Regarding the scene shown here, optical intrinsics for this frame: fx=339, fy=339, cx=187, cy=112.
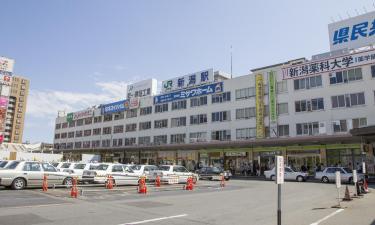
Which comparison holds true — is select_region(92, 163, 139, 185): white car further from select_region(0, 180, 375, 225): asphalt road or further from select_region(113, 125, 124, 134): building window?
select_region(113, 125, 124, 134): building window

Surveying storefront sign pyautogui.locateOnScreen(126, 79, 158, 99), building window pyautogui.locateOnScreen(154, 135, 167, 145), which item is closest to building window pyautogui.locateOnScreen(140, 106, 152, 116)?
storefront sign pyautogui.locateOnScreen(126, 79, 158, 99)

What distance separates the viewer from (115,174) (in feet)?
79.6

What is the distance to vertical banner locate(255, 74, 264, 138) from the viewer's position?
140 feet

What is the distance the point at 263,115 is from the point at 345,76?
10598mm

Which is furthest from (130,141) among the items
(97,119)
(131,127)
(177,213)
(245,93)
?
(177,213)

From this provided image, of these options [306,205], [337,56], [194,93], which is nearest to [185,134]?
[194,93]

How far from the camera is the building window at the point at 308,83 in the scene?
39.5m

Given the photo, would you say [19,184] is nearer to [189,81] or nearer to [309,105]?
[309,105]

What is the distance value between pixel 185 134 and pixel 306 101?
19911 millimetres

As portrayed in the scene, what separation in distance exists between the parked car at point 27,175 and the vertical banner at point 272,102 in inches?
1112

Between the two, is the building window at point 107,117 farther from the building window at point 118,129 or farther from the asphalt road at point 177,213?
the asphalt road at point 177,213

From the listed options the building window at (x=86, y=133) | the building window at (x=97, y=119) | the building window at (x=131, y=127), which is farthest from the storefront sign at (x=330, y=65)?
the building window at (x=86, y=133)

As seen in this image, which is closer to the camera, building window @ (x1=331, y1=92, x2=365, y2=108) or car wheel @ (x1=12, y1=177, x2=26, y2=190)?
car wheel @ (x1=12, y1=177, x2=26, y2=190)

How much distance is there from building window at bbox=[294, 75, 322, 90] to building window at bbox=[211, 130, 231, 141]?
11.3 meters
